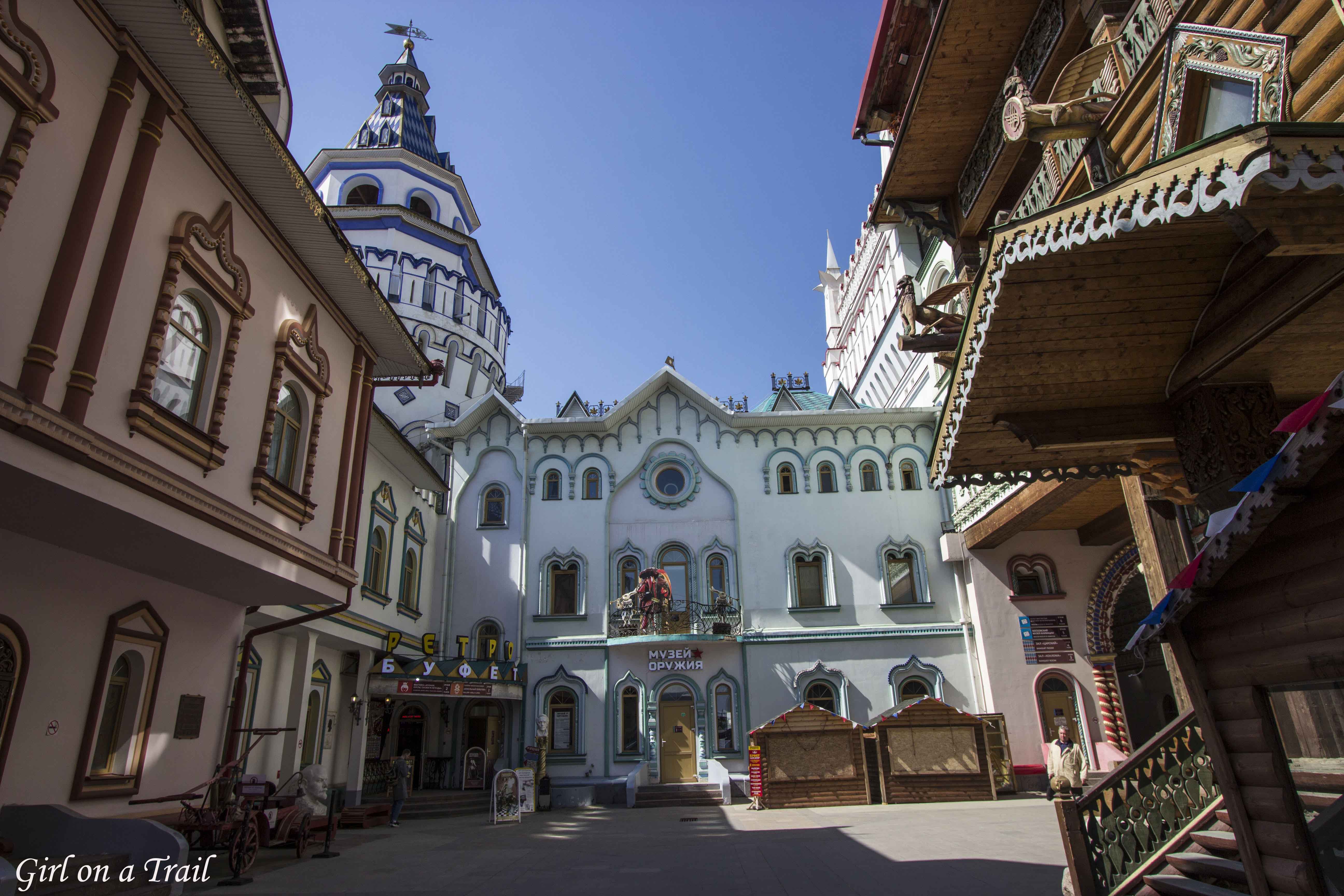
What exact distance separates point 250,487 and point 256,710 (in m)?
6.21

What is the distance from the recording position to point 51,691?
26.9 ft

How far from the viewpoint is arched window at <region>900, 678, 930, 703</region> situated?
20734 millimetres

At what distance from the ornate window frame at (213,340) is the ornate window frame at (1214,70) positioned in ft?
28.7

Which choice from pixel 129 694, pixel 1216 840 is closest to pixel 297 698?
pixel 129 694

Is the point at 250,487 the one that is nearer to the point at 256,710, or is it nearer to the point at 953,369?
the point at 256,710

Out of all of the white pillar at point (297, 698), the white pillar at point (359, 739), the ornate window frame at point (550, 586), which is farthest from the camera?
the ornate window frame at point (550, 586)

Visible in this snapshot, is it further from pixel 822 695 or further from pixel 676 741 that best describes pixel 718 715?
pixel 822 695

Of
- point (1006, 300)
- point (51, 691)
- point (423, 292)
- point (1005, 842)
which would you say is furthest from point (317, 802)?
point (423, 292)

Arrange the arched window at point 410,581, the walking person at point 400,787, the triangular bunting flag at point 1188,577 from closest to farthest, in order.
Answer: the triangular bunting flag at point 1188,577 → the walking person at point 400,787 → the arched window at point 410,581

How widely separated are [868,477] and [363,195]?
2247 centimetres

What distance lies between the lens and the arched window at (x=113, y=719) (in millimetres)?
8992

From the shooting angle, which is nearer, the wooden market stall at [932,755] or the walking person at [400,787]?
the walking person at [400,787]

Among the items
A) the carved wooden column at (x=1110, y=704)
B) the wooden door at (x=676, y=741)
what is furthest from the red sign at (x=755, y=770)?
the carved wooden column at (x=1110, y=704)

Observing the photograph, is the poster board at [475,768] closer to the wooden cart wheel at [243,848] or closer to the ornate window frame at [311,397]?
the wooden cart wheel at [243,848]
